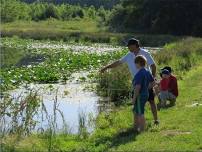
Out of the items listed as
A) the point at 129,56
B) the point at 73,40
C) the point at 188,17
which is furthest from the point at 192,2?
the point at 129,56

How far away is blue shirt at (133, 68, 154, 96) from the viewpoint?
971 cm

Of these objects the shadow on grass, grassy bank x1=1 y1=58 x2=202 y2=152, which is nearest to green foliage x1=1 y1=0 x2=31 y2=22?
grassy bank x1=1 y1=58 x2=202 y2=152

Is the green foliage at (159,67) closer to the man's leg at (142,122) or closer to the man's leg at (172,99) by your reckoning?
the man's leg at (172,99)

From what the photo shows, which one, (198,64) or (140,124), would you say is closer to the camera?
(140,124)

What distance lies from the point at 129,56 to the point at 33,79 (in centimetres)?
1221

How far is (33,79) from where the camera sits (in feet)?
72.4

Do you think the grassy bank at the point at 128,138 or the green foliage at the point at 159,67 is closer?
the grassy bank at the point at 128,138

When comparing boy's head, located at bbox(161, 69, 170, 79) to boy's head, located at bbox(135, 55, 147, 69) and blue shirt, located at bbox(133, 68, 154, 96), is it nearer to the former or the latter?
blue shirt, located at bbox(133, 68, 154, 96)

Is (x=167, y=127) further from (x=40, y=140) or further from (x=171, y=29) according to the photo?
(x=171, y=29)

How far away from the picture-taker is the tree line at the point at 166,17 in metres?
60.0

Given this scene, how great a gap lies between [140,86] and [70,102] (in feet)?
25.8

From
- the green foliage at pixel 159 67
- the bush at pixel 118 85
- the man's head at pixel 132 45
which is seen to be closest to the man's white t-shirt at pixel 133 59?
the man's head at pixel 132 45

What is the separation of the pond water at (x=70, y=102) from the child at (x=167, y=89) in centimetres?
185

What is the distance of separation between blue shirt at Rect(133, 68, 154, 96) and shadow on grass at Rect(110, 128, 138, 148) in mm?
850
